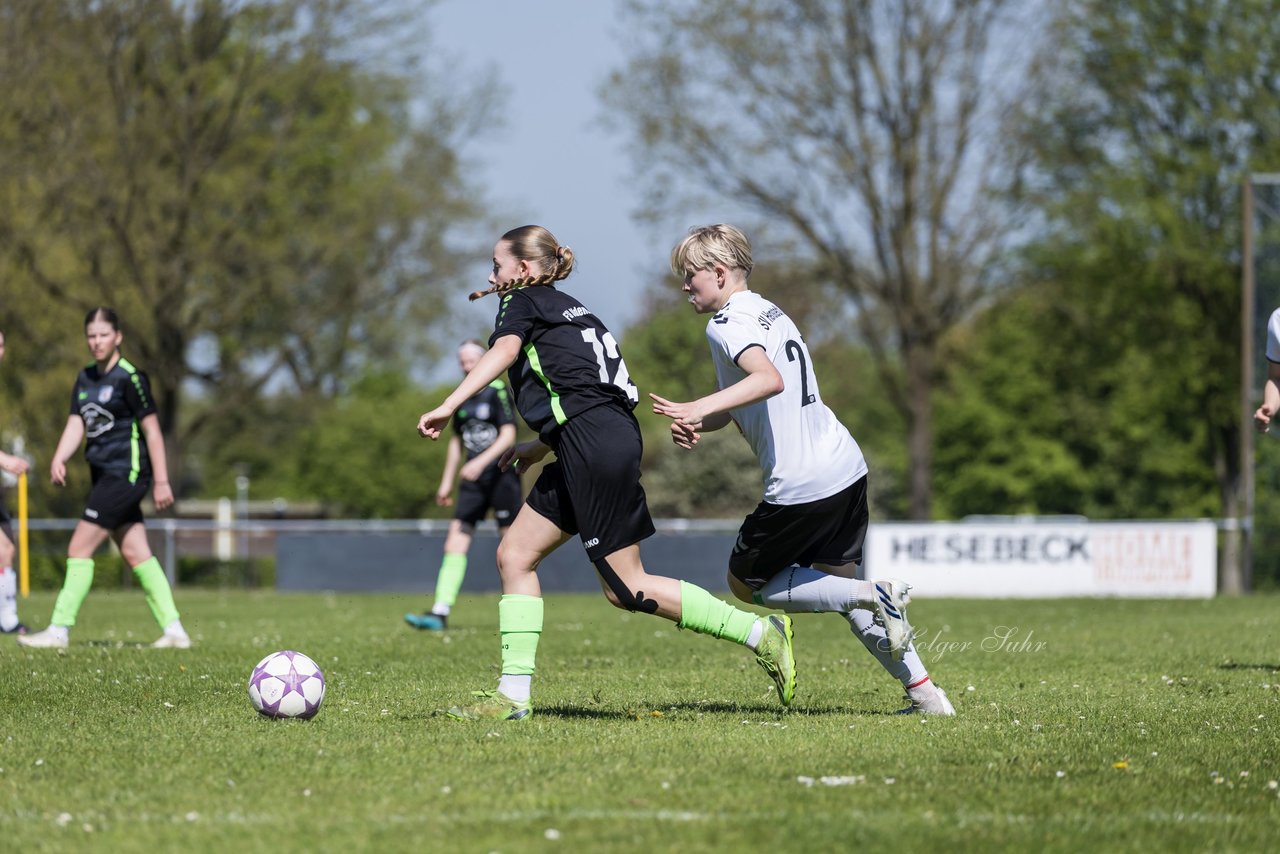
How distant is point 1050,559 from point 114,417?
52.6 ft

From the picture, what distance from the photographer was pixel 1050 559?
912 inches

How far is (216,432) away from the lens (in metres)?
50.4

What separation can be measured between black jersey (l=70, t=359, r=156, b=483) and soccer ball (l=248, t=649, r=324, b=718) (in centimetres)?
416

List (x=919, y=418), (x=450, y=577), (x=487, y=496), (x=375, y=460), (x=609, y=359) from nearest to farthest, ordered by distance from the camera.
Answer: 1. (x=609, y=359)
2. (x=450, y=577)
3. (x=487, y=496)
4. (x=919, y=418)
5. (x=375, y=460)

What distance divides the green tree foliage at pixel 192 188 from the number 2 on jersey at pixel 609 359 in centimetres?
2280

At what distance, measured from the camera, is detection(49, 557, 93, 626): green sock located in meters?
10.4

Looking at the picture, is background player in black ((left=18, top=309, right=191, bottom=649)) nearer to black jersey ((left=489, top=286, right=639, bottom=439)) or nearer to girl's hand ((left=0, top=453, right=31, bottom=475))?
girl's hand ((left=0, top=453, right=31, bottom=475))

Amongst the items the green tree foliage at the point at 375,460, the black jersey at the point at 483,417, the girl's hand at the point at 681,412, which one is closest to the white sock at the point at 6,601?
the black jersey at the point at 483,417

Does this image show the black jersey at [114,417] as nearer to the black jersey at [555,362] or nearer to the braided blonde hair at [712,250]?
the black jersey at [555,362]

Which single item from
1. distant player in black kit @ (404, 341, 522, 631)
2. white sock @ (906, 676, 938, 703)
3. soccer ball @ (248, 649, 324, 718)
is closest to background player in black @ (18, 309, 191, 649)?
distant player in black kit @ (404, 341, 522, 631)

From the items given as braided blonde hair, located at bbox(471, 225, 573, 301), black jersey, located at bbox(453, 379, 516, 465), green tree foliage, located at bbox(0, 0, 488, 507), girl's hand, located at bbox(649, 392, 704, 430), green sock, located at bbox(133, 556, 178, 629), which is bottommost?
green sock, located at bbox(133, 556, 178, 629)

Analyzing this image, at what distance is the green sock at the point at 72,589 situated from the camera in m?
10.4

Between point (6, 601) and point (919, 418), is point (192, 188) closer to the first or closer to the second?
point (919, 418)

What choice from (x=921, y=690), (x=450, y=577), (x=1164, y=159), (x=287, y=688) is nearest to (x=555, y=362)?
(x=287, y=688)
